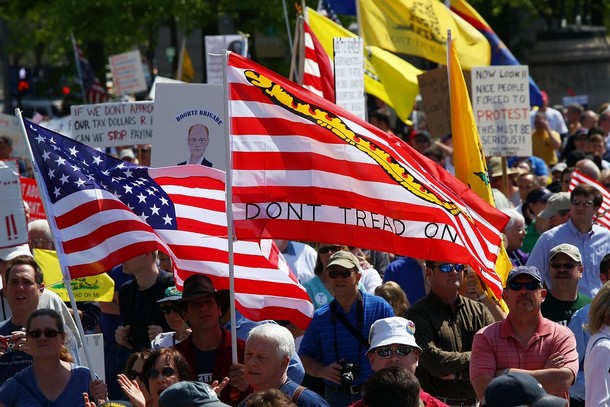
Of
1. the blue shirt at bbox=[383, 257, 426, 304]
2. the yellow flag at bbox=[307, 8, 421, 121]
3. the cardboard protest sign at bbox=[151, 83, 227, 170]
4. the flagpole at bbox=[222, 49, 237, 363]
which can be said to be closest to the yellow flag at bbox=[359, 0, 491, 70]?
the yellow flag at bbox=[307, 8, 421, 121]

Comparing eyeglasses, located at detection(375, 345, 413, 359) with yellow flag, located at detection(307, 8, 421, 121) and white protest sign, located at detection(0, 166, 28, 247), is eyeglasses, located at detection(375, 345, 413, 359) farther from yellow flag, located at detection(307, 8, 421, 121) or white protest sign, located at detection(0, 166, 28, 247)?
yellow flag, located at detection(307, 8, 421, 121)

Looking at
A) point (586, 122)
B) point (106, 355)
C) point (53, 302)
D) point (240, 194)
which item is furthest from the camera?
point (586, 122)

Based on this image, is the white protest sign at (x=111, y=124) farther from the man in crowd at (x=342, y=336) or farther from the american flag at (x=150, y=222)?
the man in crowd at (x=342, y=336)

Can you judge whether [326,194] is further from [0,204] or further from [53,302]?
[0,204]

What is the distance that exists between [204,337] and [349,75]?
5.43 metres

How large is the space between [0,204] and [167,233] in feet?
6.56

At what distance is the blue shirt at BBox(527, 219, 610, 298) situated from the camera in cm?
1009

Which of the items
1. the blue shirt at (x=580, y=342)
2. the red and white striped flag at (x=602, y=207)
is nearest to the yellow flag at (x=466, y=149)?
the blue shirt at (x=580, y=342)

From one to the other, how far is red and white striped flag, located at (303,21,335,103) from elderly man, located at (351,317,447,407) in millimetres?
6405

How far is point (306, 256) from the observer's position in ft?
34.0

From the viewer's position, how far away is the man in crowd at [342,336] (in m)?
8.21

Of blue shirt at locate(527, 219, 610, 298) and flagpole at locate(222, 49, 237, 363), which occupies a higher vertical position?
flagpole at locate(222, 49, 237, 363)

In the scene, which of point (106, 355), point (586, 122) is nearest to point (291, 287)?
point (106, 355)

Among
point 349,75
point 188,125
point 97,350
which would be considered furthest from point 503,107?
point 97,350
